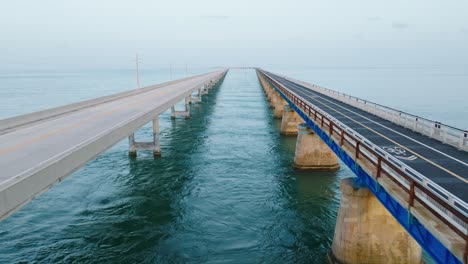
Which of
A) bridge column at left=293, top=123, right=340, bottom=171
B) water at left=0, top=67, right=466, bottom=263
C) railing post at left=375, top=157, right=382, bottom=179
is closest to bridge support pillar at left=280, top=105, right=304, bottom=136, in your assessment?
water at left=0, top=67, right=466, bottom=263

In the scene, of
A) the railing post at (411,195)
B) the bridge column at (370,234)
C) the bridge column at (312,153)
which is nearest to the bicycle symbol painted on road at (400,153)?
the bridge column at (370,234)

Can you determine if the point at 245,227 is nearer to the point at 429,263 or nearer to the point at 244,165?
the point at 429,263

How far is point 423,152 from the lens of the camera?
67.3 feet

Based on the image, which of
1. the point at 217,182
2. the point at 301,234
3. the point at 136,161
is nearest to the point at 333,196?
the point at 301,234

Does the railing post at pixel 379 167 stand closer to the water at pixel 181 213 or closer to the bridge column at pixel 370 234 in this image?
the bridge column at pixel 370 234

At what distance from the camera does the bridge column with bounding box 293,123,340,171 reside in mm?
34375

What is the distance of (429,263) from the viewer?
19.2m

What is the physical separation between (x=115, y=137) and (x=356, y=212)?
13508 millimetres

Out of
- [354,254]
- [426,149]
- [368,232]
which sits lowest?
[354,254]

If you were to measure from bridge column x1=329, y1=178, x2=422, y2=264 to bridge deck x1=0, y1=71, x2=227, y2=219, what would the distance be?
12559mm

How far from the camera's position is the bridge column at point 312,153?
34375 millimetres

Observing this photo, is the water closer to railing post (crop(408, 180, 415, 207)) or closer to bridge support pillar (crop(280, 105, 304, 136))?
railing post (crop(408, 180, 415, 207))

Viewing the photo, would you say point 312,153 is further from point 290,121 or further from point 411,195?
point 411,195

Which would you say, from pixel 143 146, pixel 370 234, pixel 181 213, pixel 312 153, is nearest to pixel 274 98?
pixel 143 146
